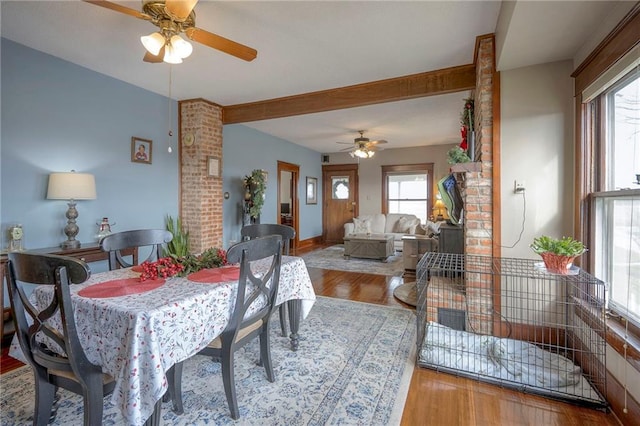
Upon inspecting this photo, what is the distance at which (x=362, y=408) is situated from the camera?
5.63 feet

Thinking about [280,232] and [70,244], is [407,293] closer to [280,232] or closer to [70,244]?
[280,232]

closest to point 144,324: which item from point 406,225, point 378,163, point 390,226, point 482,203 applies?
point 482,203

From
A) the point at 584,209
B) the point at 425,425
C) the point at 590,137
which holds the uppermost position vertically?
the point at 590,137

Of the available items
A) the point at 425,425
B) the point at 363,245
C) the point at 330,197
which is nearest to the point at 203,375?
the point at 425,425

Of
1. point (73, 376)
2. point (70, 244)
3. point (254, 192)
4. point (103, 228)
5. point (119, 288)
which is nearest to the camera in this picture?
point (73, 376)

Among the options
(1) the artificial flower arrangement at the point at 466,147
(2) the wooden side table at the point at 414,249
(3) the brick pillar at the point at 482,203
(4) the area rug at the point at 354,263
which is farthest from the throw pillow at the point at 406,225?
(3) the brick pillar at the point at 482,203

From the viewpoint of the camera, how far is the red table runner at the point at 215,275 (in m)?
1.64

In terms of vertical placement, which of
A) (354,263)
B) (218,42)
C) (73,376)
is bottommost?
(354,263)

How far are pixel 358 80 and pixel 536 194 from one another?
7.21ft

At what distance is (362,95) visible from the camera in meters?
3.65

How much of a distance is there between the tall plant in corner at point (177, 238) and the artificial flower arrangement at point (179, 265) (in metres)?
2.02

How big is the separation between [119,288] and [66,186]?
6.44ft

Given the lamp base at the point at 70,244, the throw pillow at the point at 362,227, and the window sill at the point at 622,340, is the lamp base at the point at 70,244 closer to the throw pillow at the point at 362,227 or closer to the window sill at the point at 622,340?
the window sill at the point at 622,340

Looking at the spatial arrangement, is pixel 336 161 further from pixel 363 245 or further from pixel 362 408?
pixel 362 408
